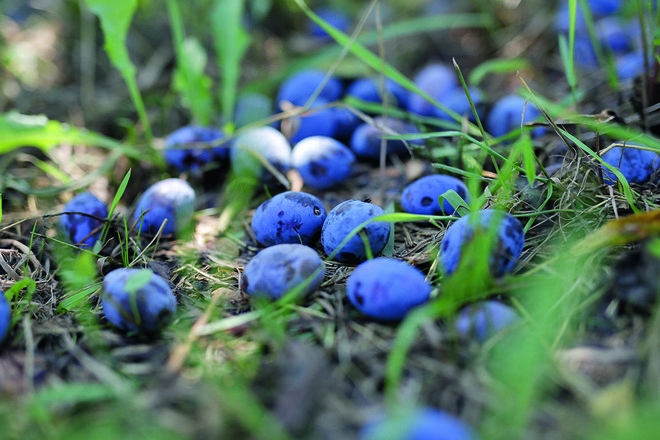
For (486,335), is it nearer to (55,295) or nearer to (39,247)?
(55,295)

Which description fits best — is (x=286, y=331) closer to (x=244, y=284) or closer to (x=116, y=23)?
(x=244, y=284)

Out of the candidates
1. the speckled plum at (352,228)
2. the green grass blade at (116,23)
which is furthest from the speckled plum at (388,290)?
the green grass blade at (116,23)

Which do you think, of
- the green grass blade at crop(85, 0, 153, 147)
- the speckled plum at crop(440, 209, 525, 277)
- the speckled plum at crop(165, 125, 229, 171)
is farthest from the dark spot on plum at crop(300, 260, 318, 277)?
the green grass blade at crop(85, 0, 153, 147)

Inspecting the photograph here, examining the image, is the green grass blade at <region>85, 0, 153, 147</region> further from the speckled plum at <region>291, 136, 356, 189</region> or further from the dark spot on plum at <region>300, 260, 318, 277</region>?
the dark spot on plum at <region>300, 260, 318, 277</region>

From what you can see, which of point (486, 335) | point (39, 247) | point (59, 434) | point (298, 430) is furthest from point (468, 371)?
point (39, 247)

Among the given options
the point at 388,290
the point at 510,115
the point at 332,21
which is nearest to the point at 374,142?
the point at 510,115
